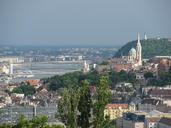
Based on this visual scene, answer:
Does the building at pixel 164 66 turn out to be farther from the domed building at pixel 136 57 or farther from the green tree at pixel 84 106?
the green tree at pixel 84 106

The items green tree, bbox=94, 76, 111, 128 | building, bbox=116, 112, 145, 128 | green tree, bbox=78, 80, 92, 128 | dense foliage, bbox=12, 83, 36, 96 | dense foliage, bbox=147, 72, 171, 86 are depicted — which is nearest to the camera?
green tree, bbox=94, 76, 111, 128

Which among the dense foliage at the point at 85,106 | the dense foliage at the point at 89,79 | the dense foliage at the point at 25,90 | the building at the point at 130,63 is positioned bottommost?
the dense foliage at the point at 25,90

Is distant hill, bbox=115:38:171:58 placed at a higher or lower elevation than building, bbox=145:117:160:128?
higher

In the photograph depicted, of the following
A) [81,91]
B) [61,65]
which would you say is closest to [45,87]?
[81,91]

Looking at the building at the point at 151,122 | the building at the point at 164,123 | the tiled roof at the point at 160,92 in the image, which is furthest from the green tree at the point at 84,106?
the tiled roof at the point at 160,92

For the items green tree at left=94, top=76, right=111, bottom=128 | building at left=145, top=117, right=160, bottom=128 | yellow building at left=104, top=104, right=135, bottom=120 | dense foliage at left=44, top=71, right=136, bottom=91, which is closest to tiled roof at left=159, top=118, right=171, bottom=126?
building at left=145, top=117, right=160, bottom=128

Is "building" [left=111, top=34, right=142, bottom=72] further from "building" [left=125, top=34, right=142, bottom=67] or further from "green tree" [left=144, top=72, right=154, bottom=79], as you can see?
"green tree" [left=144, top=72, right=154, bottom=79]

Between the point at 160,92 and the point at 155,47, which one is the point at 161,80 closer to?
the point at 160,92
